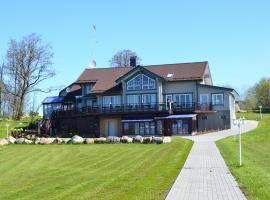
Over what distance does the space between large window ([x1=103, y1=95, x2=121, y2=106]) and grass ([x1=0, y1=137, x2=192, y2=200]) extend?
3217 centimetres

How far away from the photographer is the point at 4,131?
59.1 meters

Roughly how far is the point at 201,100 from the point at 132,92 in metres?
8.24

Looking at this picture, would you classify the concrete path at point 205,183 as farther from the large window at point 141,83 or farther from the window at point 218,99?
the window at point 218,99

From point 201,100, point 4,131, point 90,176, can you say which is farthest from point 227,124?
point 90,176

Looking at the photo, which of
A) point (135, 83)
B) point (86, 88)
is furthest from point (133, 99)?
point (86, 88)

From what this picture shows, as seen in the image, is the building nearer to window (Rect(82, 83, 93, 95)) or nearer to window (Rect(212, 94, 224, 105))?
window (Rect(212, 94, 224, 105))

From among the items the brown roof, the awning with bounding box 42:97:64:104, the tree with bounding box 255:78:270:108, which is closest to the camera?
the brown roof

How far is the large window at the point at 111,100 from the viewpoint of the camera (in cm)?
6062

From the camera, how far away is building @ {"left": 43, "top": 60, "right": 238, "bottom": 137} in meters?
55.7

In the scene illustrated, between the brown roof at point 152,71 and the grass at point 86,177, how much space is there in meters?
32.1

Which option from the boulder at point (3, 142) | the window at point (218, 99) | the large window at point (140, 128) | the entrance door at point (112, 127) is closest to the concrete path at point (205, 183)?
the boulder at point (3, 142)

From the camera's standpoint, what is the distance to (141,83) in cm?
5919

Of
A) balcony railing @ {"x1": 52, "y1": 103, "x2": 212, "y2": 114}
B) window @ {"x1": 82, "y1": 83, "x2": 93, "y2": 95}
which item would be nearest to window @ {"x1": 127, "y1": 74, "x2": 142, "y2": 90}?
balcony railing @ {"x1": 52, "y1": 103, "x2": 212, "y2": 114}

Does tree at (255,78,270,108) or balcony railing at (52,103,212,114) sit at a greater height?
tree at (255,78,270,108)
